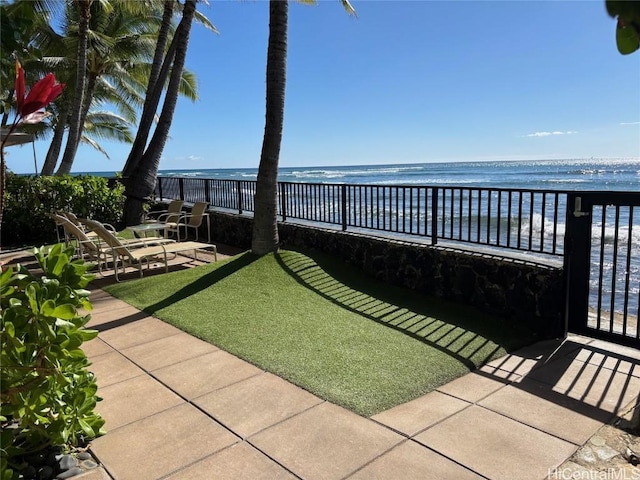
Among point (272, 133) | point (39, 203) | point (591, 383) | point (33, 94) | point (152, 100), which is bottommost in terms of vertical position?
point (591, 383)

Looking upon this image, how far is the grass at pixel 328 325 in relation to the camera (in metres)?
3.52

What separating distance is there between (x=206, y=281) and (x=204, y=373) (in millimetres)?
2505

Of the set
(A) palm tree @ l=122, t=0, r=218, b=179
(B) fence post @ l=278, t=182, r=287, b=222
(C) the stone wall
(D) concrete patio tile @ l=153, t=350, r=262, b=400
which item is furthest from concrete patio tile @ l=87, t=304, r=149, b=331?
(A) palm tree @ l=122, t=0, r=218, b=179

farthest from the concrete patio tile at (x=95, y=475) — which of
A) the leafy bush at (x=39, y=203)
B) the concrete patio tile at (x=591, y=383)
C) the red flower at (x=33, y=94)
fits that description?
the leafy bush at (x=39, y=203)

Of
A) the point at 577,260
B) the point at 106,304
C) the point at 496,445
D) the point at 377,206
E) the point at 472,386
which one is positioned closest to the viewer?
the point at 496,445

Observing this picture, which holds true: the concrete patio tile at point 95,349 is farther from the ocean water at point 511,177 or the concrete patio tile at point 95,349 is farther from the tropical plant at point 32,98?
the ocean water at point 511,177

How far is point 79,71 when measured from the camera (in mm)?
14320

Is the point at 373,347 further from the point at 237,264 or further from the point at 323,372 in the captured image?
the point at 237,264

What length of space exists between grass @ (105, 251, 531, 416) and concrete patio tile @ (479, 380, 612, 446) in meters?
0.45

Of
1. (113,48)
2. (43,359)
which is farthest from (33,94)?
(113,48)

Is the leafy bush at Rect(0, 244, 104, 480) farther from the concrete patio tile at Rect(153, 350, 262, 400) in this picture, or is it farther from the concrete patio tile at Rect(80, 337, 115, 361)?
the concrete patio tile at Rect(80, 337, 115, 361)

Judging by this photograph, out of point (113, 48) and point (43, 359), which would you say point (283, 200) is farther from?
point (113, 48)

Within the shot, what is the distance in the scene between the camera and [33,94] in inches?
77.1

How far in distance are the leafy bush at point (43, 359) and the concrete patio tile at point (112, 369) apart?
946mm
